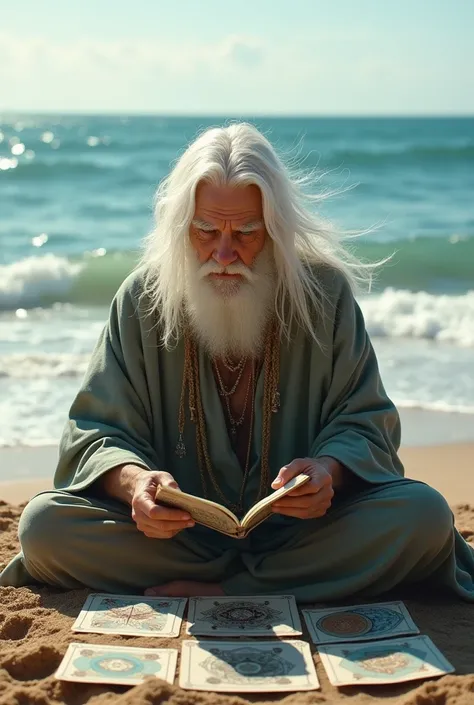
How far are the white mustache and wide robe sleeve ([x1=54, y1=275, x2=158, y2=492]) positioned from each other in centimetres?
35

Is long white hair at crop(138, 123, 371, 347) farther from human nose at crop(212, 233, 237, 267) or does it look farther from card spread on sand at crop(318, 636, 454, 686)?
card spread on sand at crop(318, 636, 454, 686)

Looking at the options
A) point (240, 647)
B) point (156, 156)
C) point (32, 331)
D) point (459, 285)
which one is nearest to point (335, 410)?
point (240, 647)

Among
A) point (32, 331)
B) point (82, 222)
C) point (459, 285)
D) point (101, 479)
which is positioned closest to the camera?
point (101, 479)

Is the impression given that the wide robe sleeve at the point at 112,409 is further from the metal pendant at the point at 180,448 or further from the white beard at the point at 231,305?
the white beard at the point at 231,305

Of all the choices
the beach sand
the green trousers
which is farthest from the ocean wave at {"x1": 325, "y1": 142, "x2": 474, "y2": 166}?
the beach sand

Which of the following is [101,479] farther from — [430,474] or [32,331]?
[32,331]

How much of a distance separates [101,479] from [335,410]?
87 centimetres

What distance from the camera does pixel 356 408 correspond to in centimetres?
385

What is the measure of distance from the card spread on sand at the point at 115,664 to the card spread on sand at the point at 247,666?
52mm

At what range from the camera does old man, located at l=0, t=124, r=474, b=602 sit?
3619 mm

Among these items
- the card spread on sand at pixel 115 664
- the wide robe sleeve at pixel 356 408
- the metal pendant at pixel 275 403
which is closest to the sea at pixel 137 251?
the wide robe sleeve at pixel 356 408

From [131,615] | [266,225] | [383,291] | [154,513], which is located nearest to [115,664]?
[131,615]

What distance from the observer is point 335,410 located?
3.87m

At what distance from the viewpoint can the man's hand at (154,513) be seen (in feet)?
11.0
